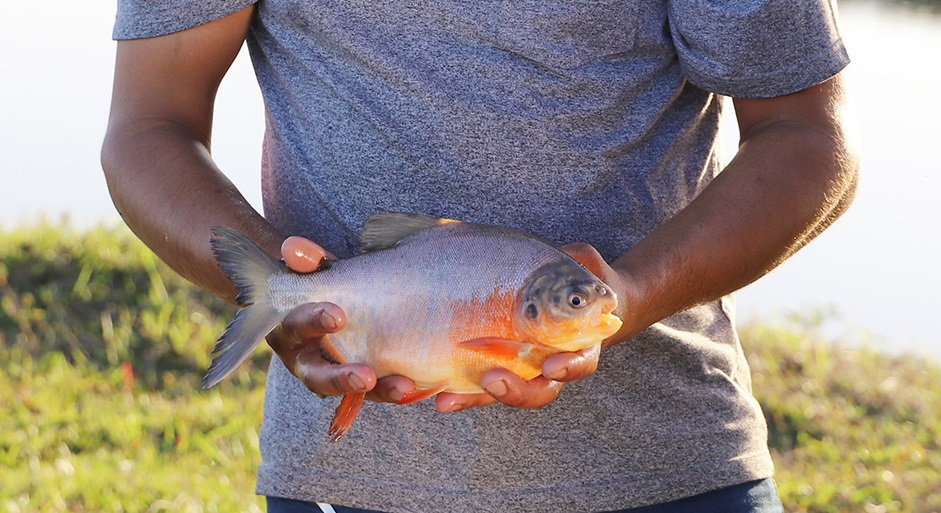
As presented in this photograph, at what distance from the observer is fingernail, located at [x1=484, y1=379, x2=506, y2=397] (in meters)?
1.65

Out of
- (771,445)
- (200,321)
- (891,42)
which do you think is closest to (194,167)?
(771,445)

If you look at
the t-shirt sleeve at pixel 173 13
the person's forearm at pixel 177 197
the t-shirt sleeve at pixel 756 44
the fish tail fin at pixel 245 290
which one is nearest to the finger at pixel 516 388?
the fish tail fin at pixel 245 290

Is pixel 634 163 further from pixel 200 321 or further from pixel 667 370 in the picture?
pixel 200 321

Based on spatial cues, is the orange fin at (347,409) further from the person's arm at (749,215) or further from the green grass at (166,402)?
the green grass at (166,402)

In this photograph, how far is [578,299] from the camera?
160 cm

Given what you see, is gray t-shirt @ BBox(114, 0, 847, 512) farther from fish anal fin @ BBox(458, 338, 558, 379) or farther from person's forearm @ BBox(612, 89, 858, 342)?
fish anal fin @ BBox(458, 338, 558, 379)

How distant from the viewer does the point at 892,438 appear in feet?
14.8

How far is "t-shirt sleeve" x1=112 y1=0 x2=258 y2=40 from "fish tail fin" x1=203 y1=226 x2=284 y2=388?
1.72ft

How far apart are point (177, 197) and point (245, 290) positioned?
15.1 inches

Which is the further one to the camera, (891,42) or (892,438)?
(891,42)

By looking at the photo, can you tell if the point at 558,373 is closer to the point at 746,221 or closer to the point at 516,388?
the point at 516,388

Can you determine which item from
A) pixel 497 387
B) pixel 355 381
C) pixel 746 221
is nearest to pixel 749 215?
pixel 746 221

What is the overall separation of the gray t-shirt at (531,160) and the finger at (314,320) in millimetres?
382

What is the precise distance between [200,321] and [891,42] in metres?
7.63
